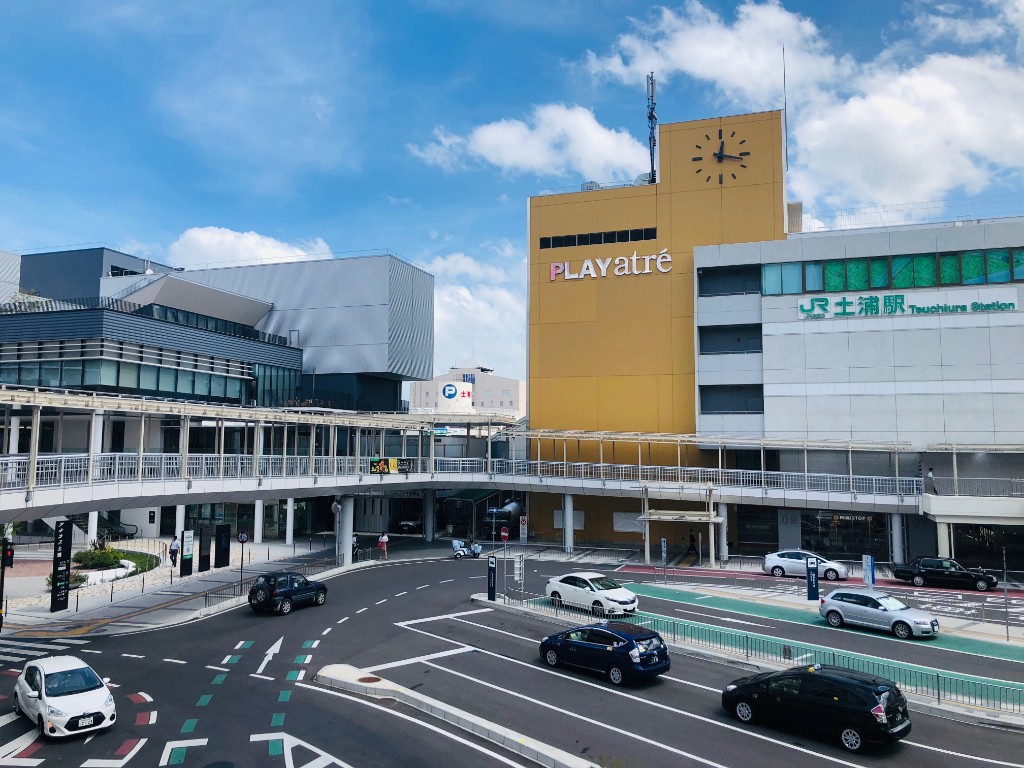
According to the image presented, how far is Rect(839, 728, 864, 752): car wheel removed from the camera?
15.4 meters

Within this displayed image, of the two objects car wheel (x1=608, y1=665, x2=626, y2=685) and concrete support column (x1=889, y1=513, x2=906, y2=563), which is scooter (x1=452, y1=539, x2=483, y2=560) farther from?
car wheel (x1=608, y1=665, x2=626, y2=685)

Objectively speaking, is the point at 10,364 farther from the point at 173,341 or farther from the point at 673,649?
the point at 673,649

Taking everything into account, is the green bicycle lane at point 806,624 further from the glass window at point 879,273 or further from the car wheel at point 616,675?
the glass window at point 879,273

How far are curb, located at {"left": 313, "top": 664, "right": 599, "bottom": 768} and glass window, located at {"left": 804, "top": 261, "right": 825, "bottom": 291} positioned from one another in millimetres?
38849

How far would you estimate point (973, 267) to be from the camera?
149 ft

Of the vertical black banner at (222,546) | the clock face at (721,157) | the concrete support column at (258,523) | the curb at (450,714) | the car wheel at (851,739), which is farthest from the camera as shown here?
the concrete support column at (258,523)

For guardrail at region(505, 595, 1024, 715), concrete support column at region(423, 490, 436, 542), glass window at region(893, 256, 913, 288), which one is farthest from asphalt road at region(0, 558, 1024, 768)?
glass window at region(893, 256, 913, 288)

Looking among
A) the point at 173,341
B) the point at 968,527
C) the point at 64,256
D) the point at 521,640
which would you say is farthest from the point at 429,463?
the point at 64,256

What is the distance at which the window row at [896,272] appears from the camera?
44.9 metres

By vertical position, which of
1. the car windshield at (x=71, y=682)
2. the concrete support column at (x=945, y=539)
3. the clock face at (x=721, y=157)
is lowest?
the car windshield at (x=71, y=682)

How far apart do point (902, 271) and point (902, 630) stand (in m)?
28.8

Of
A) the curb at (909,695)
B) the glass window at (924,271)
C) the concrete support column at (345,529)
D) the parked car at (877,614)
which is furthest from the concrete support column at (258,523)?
the glass window at (924,271)

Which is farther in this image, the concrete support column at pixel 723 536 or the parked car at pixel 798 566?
the concrete support column at pixel 723 536

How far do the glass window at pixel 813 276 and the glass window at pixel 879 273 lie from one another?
2.91 meters
